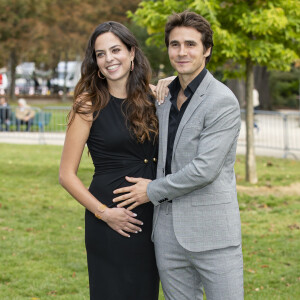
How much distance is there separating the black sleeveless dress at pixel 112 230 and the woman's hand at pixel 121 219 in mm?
51

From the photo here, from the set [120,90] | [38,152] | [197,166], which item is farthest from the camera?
[38,152]

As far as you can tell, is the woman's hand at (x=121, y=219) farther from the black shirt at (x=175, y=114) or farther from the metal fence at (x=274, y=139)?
the metal fence at (x=274, y=139)

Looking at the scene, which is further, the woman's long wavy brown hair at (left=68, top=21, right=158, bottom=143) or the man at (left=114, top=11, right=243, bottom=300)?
the woman's long wavy brown hair at (left=68, top=21, right=158, bottom=143)

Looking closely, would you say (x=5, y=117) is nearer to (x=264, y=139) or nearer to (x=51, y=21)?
(x=264, y=139)

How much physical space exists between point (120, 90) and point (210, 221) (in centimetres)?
97

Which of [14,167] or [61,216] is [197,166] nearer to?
[61,216]

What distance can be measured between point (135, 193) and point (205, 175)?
0.48 m

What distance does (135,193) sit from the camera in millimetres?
3377

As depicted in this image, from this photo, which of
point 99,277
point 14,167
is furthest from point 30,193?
point 99,277

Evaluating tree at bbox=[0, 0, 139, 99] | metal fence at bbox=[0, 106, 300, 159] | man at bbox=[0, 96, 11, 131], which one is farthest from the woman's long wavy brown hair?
tree at bbox=[0, 0, 139, 99]

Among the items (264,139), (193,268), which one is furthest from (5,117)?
(193,268)

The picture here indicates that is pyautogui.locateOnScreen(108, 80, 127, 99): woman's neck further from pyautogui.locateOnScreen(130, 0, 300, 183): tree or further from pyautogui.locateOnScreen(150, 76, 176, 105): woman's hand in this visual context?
pyautogui.locateOnScreen(130, 0, 300, 183): tree

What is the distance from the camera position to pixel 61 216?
883cm

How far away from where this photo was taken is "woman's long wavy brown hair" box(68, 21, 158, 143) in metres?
3.47
